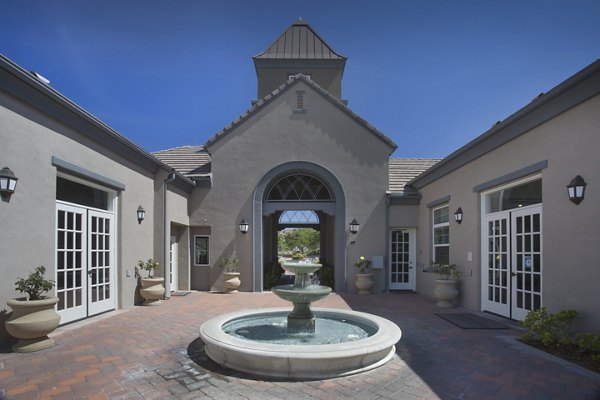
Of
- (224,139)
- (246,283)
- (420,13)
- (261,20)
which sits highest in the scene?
(261,20)

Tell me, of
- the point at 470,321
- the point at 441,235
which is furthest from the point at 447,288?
the point at 441,235

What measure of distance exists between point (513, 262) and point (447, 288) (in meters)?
2.48

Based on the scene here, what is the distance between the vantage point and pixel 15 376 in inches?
186

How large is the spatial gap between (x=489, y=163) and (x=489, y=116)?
162 inches

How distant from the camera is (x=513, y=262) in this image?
840cm

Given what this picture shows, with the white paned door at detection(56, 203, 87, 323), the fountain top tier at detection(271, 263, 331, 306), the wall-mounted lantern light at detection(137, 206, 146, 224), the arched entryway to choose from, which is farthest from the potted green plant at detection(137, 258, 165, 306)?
the fountain top tier at detection(271, 263, 331, 306)

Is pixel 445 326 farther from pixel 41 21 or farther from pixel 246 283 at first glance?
pixel 41 21

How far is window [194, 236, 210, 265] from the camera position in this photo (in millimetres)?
13930

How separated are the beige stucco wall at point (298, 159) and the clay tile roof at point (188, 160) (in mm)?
1102

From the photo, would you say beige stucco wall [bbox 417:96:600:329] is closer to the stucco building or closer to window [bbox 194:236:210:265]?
the stucco building

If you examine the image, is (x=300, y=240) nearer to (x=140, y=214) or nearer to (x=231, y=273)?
(x=231, y=273)

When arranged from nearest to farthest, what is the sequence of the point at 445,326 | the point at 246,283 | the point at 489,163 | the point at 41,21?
the point at 41,21, the point at 445,326, the point at 489,163, the point at 246,283

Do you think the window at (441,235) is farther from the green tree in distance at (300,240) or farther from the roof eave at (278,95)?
the green tree in distance at (300,240)

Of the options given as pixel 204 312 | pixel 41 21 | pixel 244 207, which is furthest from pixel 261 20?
pixel 204 312
